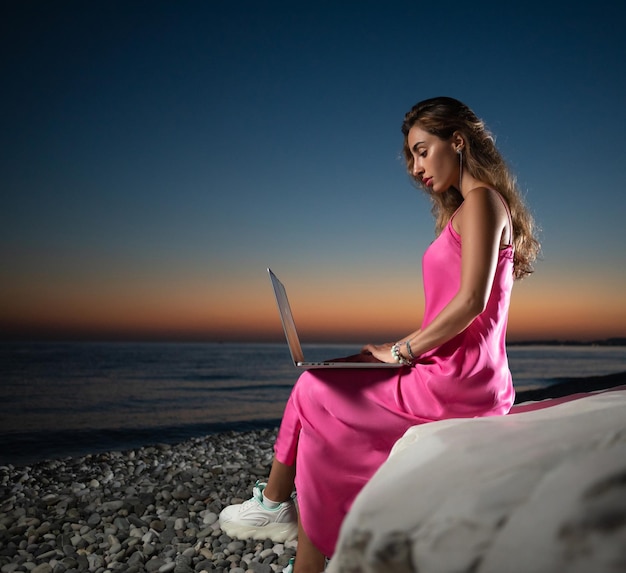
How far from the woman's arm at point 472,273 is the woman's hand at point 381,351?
0.13 m

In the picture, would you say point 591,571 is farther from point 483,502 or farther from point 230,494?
point 230,494

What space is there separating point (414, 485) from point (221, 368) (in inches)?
824

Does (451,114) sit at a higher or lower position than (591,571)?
higher

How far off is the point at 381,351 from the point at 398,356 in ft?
0.40

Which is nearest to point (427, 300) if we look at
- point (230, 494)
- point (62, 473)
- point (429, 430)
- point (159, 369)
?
point (429, 430)

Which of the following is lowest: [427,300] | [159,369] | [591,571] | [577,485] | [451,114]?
[159,369]

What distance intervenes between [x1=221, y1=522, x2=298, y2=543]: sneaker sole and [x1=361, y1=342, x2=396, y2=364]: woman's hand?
1086 mm

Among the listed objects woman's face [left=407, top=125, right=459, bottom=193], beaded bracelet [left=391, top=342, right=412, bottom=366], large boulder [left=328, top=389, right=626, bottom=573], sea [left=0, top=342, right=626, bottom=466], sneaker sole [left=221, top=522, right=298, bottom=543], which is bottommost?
sea [left=0, top=342, right=626, bottom=466]

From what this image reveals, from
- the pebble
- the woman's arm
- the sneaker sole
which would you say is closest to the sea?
the pebble

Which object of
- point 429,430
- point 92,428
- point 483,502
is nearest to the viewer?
point 483,502

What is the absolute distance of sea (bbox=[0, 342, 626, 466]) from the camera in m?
8.65

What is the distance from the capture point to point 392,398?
222cm

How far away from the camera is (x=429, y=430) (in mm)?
1774

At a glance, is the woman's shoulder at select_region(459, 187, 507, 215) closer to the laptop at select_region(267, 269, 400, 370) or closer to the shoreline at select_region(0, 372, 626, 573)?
the laptop at select_region(267, 269, 400, 370)
